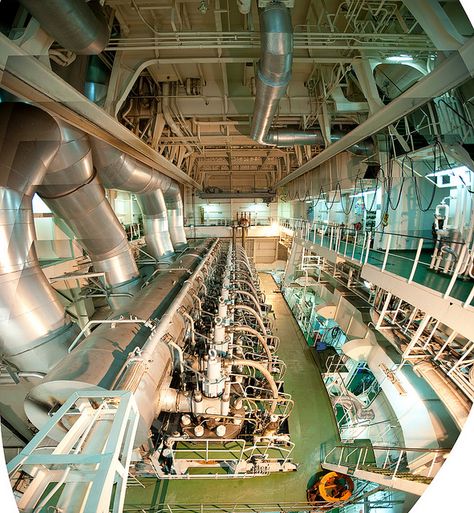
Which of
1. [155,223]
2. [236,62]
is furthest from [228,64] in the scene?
[155,223]

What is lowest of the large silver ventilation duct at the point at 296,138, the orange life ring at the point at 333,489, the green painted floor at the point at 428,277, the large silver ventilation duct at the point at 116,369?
the orange life ring at the point at 333,489

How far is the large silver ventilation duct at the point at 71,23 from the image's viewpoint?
1.74 meters

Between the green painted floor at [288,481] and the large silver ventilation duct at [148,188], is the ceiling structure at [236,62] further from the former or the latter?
the green painted floor at [288,481]

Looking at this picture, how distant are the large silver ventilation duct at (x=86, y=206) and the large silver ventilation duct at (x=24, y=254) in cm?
33

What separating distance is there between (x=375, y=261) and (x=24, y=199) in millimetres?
4834

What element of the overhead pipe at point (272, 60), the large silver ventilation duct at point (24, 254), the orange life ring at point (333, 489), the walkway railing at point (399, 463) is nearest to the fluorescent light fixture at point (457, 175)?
the overhead pipe at point (272, 60)

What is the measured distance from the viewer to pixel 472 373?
8.15ft

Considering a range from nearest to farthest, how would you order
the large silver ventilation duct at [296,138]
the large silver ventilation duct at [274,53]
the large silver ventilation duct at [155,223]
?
the large silver ventilation duct at [274,53] → the large silver ventilation duct at [296,138] → the large silver ventilation duct at [155,223]

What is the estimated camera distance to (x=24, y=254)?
225cm

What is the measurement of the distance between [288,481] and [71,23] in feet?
18.6

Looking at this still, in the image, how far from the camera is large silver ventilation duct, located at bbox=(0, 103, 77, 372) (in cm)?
214

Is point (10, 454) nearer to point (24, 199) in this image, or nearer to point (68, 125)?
point (24, 199)

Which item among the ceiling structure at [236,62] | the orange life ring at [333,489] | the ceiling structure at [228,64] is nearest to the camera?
the ceiling structure at [228,64]

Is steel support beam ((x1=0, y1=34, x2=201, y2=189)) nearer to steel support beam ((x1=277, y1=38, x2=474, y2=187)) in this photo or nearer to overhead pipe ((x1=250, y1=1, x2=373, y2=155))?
overhead pipe ((x1=250, y1=1, x2=373, y2=155))
